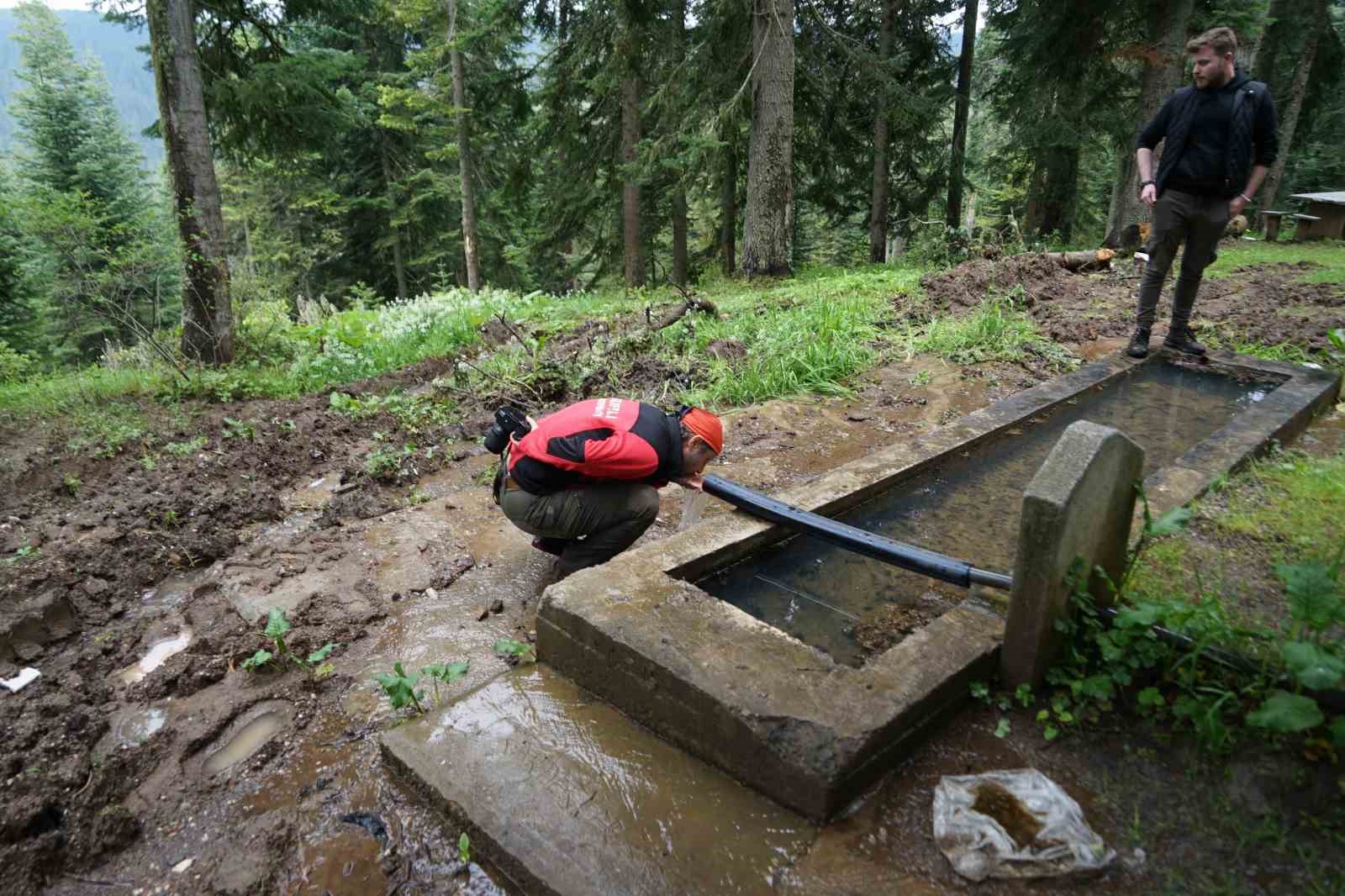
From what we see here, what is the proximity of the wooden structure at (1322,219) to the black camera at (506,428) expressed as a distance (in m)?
15.6

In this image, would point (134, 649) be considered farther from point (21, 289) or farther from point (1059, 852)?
point (21, 289)

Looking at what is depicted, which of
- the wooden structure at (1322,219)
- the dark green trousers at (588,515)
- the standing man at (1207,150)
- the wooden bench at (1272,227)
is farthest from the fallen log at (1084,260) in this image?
the dark green trousers at (588,515)

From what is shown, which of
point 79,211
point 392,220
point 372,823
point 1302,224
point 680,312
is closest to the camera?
point 372,823

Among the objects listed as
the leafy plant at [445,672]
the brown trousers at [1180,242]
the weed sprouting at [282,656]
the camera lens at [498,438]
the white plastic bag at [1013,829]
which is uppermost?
the brown trousers at [1180,242]

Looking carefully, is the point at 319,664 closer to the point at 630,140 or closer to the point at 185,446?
the point at 185,446

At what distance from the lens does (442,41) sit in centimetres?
1606

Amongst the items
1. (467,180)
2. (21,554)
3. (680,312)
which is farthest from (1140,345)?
(467,180)

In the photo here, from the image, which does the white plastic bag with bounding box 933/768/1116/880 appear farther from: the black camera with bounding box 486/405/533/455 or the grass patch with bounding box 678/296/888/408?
the grass patch with bounding box 678/296/888/408

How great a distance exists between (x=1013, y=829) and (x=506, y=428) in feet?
8.65

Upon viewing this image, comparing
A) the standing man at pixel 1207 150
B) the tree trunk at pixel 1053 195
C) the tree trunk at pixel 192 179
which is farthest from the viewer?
the tree trunk at pixel 1053 195

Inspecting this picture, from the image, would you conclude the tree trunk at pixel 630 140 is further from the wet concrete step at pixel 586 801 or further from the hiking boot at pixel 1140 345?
the wet concrete step at pixel 586 801

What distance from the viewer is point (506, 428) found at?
350cm

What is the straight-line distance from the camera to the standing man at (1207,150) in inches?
A: 181

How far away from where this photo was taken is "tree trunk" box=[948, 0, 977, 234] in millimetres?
15570
